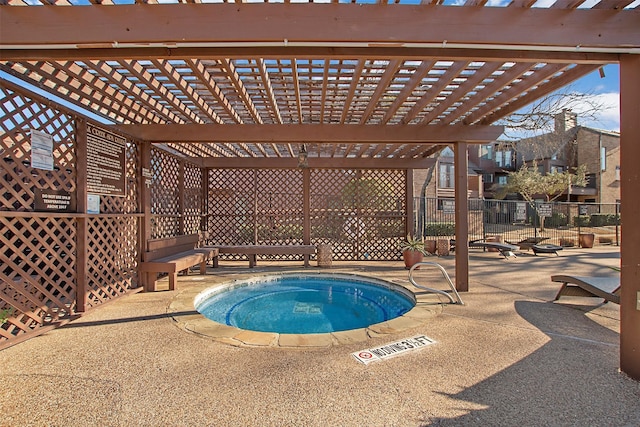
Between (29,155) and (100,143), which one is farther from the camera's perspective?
(100,143)

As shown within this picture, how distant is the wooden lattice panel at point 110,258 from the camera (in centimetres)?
439

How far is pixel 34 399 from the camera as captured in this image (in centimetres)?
219

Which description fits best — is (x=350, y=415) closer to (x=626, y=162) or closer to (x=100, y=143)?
(x=626, y=162)

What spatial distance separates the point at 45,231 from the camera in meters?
3.68

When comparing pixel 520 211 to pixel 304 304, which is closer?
pixel 304 304

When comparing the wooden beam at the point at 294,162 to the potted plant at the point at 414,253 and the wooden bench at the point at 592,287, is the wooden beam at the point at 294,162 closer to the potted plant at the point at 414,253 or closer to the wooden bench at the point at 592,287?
the potted plant at the point at 414,253

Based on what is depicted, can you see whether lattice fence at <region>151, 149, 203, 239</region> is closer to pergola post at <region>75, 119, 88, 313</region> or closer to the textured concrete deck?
pergola post at <region>75, 119, 88, 313</region>

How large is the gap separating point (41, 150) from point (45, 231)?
0.93 m

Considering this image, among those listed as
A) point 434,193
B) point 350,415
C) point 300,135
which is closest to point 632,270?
point 350,415

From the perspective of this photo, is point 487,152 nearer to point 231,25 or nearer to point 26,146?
point 231,25

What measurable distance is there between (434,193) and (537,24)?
59.4ft

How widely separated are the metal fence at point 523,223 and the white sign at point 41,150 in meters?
10.6

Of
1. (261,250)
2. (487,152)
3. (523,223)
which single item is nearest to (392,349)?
(261,250)

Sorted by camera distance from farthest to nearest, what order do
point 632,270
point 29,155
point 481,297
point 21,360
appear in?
point 481,297, point 29,155, point 21,360, point 632,270
